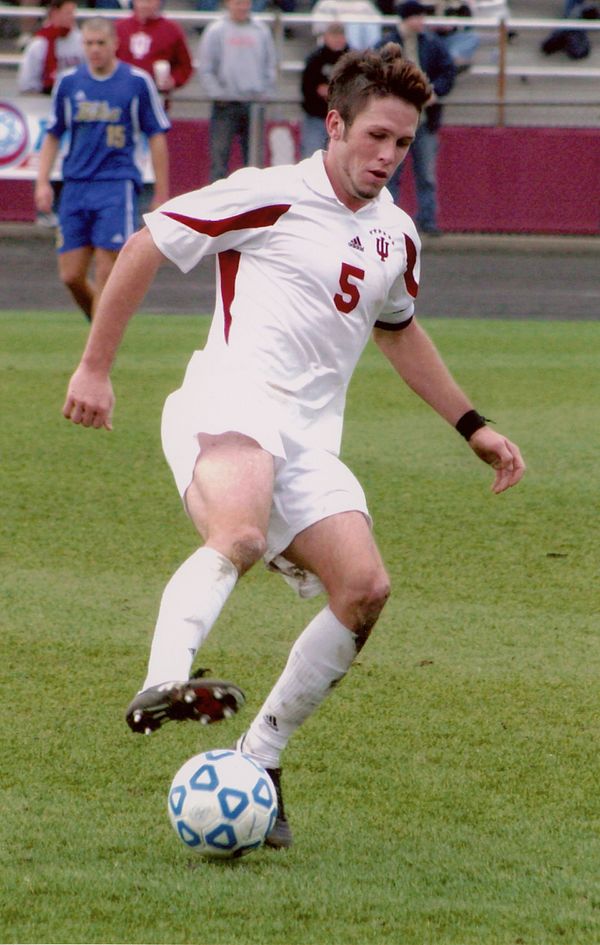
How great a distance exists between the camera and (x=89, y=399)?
3893 mm

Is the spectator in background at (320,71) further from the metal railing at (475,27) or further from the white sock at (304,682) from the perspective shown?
the white sock at (304,682)

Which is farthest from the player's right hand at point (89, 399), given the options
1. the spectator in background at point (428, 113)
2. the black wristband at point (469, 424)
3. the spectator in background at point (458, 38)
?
the spectator in background at point (458, 38)

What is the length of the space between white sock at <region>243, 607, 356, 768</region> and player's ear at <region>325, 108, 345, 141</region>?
120 cm

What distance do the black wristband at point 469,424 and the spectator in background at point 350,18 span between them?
15.5 meters

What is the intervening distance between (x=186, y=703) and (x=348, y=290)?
1.43m

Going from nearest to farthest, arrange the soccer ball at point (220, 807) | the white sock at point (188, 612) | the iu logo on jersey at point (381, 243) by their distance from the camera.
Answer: the white sock at point (188, 612) → the soccer ball at point (220, 807) → the iu logo on jersey at point (381, 243)

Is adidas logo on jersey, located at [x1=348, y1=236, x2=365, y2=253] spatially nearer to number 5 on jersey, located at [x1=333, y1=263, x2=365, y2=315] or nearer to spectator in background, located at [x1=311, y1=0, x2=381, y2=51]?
number 5 on jersey, located at [x1=333, y1=263, x2=365, y2=315]

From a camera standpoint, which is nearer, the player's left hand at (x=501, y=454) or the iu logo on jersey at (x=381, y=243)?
the iu logo on jersey at (x=381, y=243)

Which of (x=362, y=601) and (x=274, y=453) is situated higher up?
(x=274, y=453)

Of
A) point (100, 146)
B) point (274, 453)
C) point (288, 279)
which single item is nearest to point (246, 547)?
point (274, 453)

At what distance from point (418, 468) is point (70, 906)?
5.49m

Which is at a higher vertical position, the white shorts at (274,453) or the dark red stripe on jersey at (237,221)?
the dark red stripe on jersey at (237,221)

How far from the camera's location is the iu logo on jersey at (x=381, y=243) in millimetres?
4277

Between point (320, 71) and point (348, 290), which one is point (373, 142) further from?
point (320, 71)
